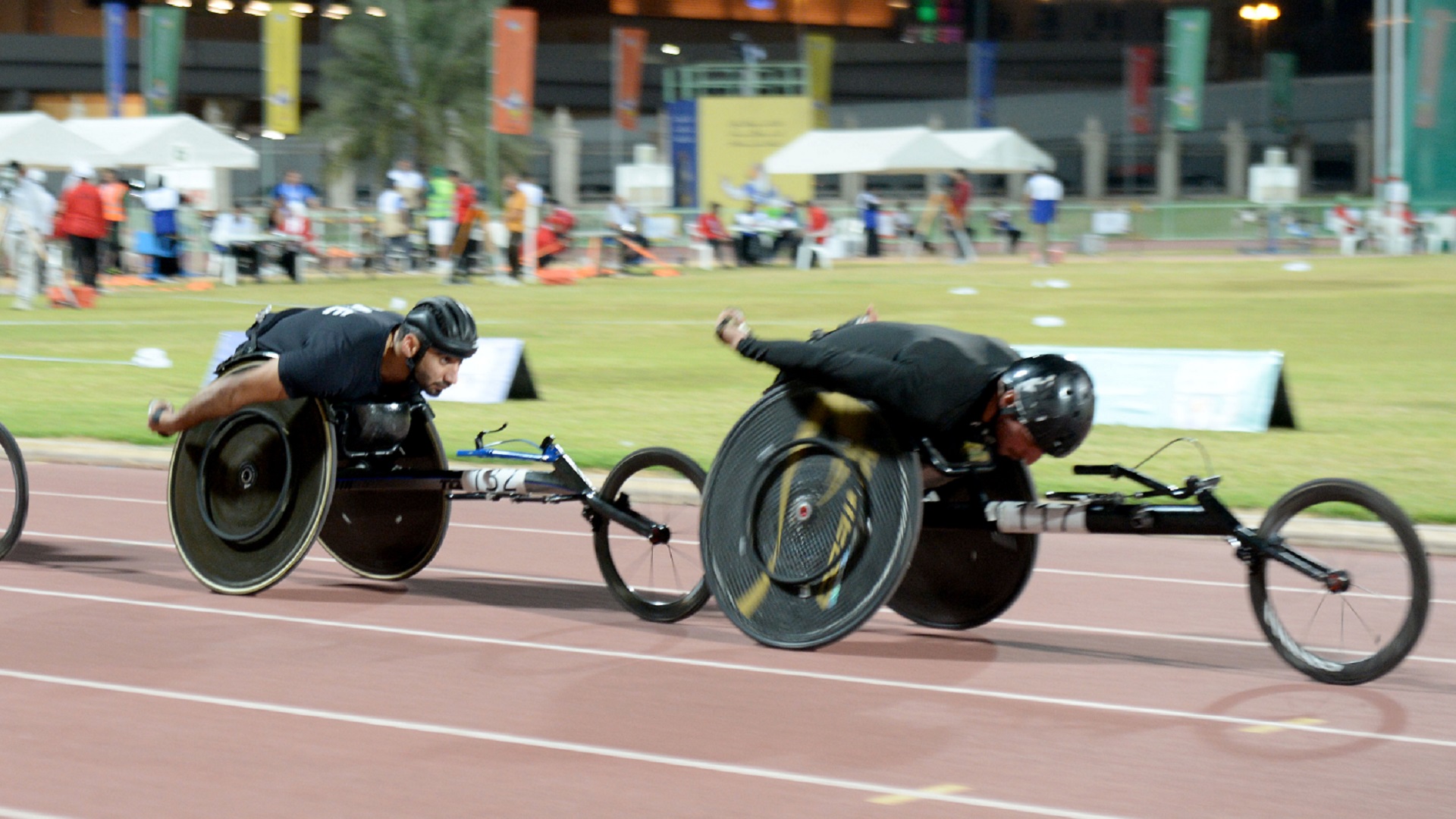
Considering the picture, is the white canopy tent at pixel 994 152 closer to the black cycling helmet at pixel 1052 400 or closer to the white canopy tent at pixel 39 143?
the white canopy tent at pixel 39 143

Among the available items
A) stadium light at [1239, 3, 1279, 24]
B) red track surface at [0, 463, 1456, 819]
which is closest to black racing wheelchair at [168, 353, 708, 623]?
red track surface at [0, 463, 1456, 819]

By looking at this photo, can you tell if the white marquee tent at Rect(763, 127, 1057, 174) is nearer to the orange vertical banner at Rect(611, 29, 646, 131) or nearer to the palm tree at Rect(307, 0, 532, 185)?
the orange vertical banner at Rect(611, 29, 646, 131)

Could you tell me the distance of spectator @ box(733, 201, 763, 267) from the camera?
40.2 metres

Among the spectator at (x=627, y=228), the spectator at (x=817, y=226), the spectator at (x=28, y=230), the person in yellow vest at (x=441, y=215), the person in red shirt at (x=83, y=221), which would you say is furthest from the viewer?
the spectator at (x=817, y=226)

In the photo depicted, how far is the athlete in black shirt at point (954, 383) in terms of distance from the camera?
21.3 feet

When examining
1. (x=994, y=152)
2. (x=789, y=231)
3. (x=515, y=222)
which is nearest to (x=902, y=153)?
(x=994, y=152)

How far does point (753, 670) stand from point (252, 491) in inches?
93.1

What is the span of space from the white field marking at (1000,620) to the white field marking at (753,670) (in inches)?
31.6

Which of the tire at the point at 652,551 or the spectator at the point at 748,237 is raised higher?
the spectator at the point at 748,237

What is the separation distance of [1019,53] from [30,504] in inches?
2894

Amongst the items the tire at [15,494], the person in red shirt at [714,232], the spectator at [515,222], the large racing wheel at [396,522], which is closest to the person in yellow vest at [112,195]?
the spectator at [515,222]

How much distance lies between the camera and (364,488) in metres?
8.12

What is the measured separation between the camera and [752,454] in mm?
6980

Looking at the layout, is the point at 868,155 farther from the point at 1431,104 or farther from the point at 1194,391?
the point at 1194,391
